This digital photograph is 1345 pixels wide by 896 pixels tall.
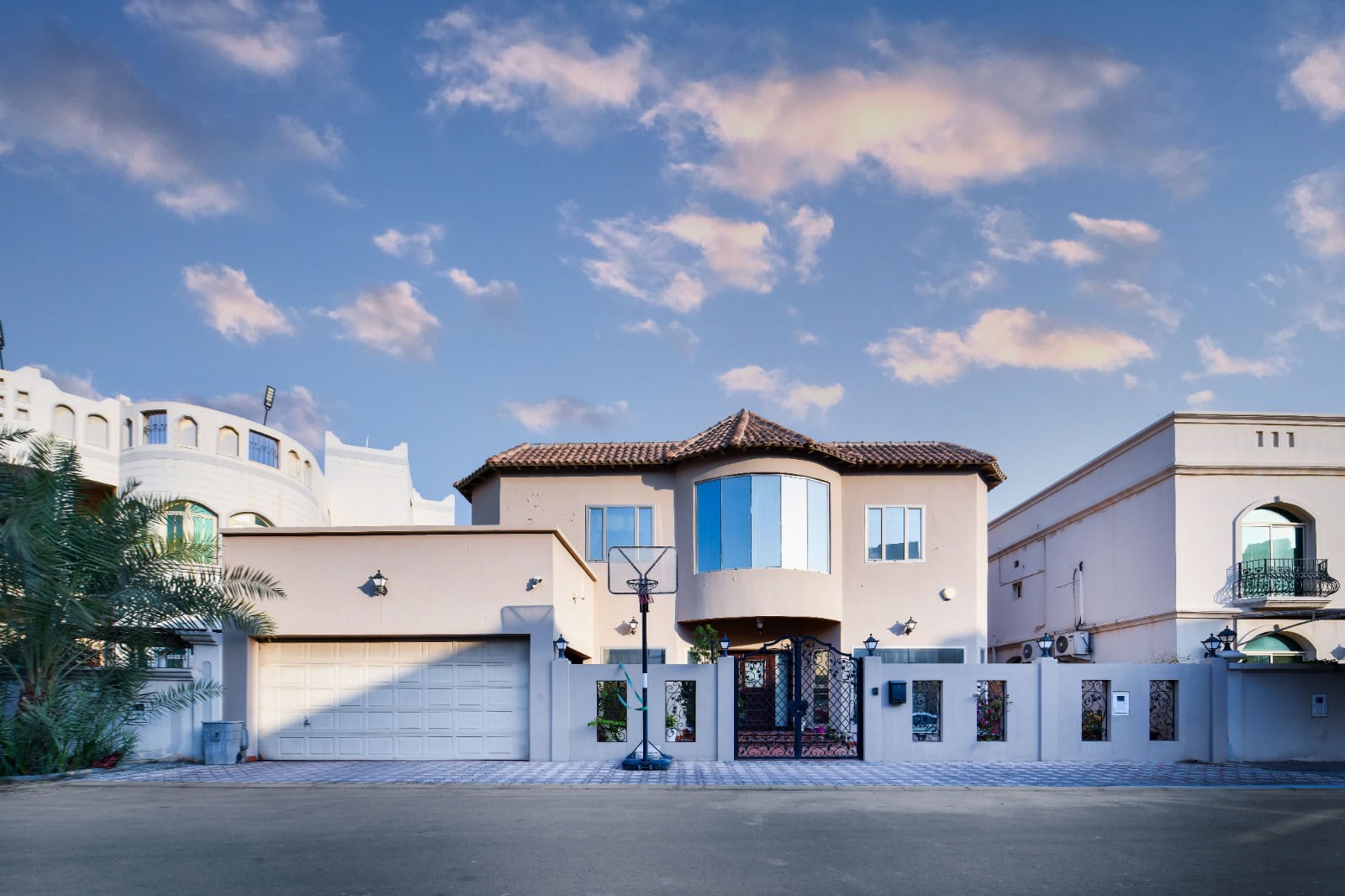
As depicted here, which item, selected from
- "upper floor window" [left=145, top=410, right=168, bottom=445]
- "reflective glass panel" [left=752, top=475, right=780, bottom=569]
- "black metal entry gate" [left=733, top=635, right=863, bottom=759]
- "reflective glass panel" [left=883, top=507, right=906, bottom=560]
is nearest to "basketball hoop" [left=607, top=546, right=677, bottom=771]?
"black metal entry gate" [left=733, top=635, right=863, bottom=759]

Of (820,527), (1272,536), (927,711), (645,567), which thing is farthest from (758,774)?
(1272,536)

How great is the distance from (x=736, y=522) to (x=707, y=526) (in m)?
0.87

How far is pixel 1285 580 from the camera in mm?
25656

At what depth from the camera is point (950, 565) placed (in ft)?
85.0

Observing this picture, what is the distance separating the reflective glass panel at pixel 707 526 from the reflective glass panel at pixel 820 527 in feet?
7.02

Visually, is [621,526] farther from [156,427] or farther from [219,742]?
[156,427]

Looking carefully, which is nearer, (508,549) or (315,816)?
(315,816)

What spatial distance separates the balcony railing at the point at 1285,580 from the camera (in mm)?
25547

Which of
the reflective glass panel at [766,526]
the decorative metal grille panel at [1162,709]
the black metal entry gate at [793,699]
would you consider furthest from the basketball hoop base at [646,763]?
the decorative metal grille panel at [1162,709]

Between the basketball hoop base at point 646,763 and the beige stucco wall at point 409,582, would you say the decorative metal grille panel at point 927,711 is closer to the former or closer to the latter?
the basketball hoop base at point 646,763

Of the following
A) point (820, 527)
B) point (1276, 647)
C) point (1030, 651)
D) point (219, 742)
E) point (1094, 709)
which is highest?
point (820, 527)

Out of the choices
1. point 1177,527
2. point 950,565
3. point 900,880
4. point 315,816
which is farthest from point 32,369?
point 1177,527

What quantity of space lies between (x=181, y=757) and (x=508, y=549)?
668 cm

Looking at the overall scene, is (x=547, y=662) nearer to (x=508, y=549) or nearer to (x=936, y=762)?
(x=508, y=549)
